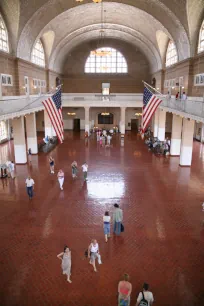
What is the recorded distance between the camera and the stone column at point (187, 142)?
54.9 ft

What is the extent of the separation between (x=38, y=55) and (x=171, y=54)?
13.2 m

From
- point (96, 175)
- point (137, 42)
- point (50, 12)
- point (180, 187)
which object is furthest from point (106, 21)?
point (180, 187)

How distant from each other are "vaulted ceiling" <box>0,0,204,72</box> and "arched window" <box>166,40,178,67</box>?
0.73m

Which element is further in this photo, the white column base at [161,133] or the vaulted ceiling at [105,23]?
the white column base at [161,133]

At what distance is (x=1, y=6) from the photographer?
16375 mm

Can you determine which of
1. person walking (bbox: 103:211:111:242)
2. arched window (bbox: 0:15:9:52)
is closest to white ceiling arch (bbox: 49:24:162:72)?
arched window (bbox: 0:15:9:52)

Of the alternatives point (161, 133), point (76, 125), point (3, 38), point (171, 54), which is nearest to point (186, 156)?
point (161, 133)

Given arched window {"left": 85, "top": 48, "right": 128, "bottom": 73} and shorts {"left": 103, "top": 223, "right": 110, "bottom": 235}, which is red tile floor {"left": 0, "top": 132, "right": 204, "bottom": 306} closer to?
shorts {"left": 103, "top": 223, "right": 110, "bottom": 235}

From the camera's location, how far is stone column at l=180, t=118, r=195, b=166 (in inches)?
659

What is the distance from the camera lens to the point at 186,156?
17172 millimetres

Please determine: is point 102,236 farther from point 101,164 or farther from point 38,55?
point 38,55

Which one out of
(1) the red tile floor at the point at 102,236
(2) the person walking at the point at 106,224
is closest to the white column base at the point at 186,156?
(1) the red tile floor at the point at 102,236

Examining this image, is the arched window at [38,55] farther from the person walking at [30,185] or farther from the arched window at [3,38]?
the person walking at [30,185]

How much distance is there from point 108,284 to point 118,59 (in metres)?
33.5
